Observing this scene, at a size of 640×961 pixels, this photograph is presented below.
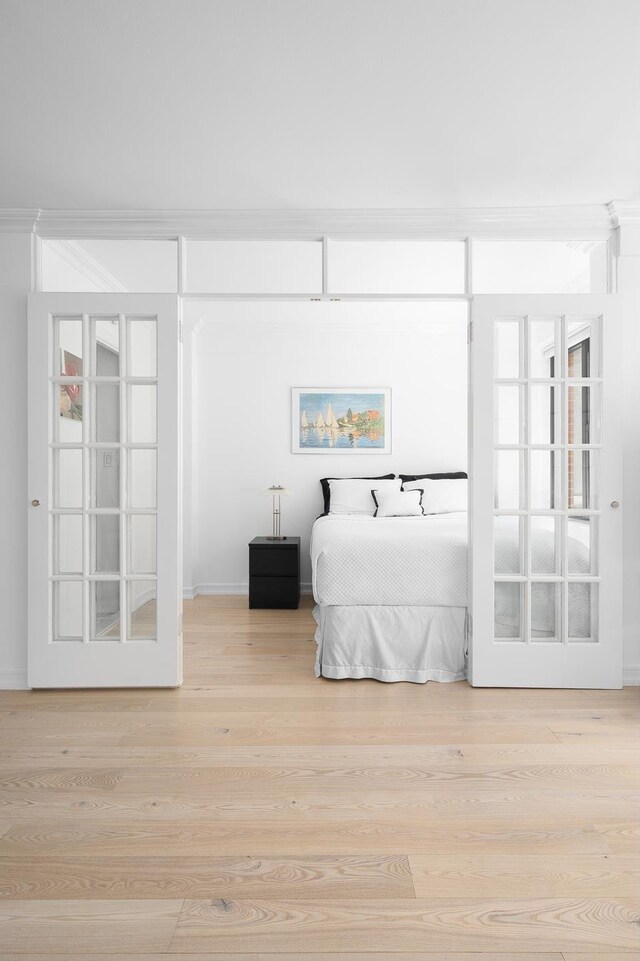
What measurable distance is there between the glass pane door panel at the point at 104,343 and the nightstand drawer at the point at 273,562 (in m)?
2.42

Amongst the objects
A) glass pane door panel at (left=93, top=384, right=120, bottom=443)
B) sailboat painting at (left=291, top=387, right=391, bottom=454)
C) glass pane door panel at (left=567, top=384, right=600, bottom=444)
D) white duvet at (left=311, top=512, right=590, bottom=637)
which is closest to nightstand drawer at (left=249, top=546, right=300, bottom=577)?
sailboat painting at (left=291, top=387, right=391, bottom=454)

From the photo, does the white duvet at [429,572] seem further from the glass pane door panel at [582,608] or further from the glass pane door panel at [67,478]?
the glass pane door panel at [67,478]

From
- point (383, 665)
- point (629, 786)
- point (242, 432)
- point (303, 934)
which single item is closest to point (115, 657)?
point (383, 665)

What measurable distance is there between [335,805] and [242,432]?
424 centimetres

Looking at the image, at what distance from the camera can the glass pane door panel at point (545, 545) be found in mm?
3242

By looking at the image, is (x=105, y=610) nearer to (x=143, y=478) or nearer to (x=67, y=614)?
(x=67, y=614)

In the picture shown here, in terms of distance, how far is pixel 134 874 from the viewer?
1730 mm

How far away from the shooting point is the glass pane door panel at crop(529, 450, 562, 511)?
3238 millimetres

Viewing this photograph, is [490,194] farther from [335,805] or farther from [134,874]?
[134,874]

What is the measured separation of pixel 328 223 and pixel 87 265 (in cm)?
159

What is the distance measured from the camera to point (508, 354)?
323 cm

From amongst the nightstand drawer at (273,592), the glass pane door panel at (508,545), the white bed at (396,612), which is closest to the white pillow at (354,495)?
the nightstand drawer at (273,592)

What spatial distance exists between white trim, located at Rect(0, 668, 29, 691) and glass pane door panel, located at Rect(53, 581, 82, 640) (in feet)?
0.92

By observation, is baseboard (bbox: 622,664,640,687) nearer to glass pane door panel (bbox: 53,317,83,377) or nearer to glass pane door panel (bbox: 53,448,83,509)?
glass pane door panel (bbox: 53,448,83,509)
